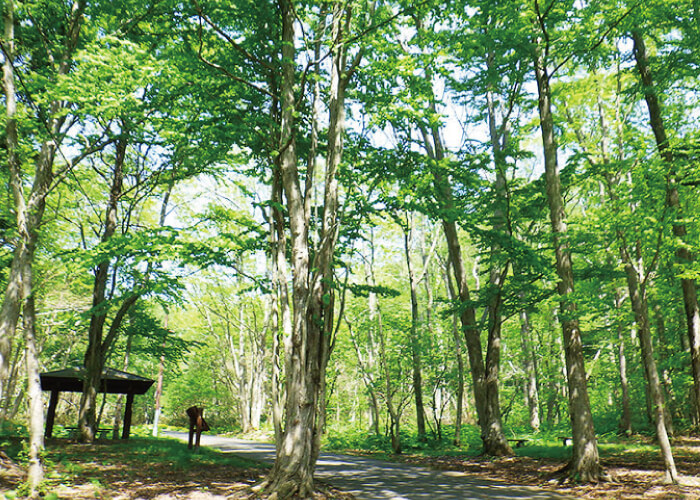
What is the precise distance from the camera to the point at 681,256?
34.1 feet

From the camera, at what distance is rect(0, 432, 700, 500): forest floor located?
7.12 meters

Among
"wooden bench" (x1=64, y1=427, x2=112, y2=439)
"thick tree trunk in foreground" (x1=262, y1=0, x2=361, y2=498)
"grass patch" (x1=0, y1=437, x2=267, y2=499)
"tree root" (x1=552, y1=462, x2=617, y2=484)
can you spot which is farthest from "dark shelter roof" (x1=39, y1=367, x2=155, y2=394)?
"tree root" (x1=552, y1=462, x2=617, y2=484)

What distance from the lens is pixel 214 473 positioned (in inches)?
356

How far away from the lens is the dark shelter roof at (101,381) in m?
14.9

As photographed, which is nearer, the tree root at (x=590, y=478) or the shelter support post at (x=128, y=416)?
the tree root at (x=590, y=478)

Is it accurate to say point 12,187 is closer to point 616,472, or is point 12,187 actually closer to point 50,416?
point 616,472

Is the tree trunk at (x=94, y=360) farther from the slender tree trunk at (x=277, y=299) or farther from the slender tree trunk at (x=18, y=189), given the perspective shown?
the slender tree trunk at (x=277, y=299)

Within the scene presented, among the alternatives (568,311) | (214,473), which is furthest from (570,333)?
(214,473)

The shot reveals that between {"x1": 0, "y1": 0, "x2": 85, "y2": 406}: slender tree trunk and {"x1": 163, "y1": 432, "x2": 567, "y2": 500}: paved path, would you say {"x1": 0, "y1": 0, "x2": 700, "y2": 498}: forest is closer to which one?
{"x1": 0, "y1": 0, "x2": 85, "y2": 406}: slender tree trunk

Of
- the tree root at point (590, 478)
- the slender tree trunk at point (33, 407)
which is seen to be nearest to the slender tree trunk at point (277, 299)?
the slender tree trunk at point (33, 407)

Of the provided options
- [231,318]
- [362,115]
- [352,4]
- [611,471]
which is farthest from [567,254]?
[231,318]

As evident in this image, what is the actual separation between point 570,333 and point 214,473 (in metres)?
7.29

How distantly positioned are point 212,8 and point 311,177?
3.28m

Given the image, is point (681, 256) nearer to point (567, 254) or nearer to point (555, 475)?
point (567, 254)
